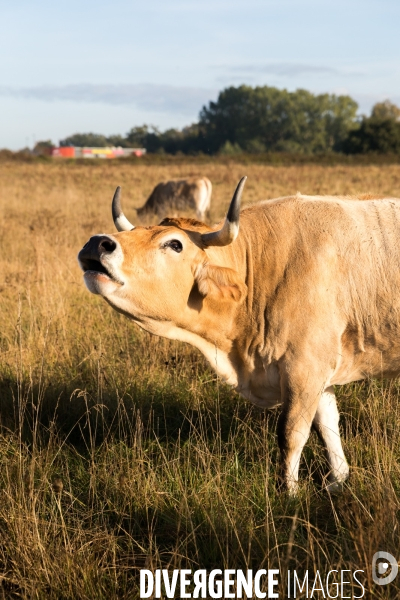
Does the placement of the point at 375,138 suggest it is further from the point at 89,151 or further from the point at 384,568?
the point at 89,151

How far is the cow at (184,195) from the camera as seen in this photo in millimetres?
20188

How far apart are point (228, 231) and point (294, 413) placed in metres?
1.17

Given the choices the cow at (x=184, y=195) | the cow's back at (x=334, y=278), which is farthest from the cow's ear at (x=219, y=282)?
the cow at (x=184, y=195)

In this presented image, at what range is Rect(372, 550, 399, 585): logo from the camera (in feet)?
9.73

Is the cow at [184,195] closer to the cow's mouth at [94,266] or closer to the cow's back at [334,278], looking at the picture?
the cow's back at [334,278]

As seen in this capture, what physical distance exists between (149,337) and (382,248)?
9.01 ft

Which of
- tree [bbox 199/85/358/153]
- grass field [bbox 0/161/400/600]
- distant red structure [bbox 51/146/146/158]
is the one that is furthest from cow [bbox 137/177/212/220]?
distant red structure [bbox 51/146/146/158]

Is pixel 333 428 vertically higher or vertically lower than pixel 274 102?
lower

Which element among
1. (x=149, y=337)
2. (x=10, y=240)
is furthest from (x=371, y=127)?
(x=149, y=337)

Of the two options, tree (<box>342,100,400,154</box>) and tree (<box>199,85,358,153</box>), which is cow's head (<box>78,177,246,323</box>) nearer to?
tree (<box>342,100,400,154</box>)

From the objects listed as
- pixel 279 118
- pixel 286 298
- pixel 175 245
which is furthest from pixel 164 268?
pixel 279 118

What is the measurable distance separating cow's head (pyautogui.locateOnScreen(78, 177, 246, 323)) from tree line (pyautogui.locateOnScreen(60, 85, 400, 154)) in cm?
7982

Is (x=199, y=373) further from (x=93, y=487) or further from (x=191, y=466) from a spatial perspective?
(x=93, y=487)

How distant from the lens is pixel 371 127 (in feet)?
219
